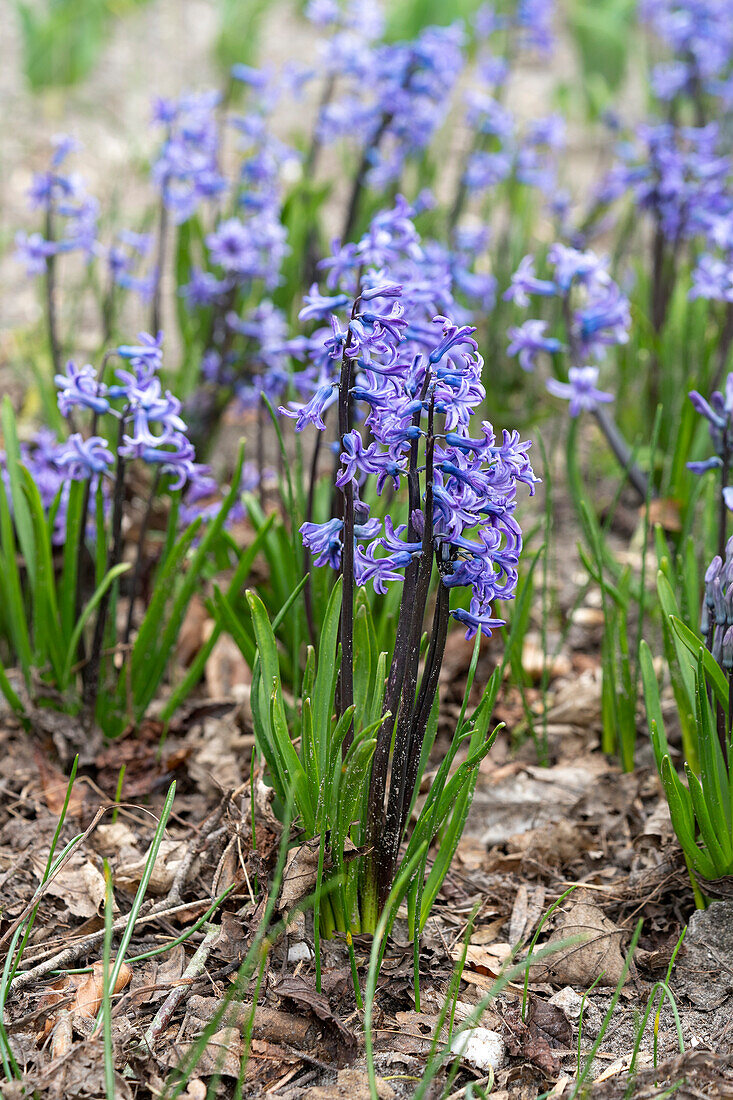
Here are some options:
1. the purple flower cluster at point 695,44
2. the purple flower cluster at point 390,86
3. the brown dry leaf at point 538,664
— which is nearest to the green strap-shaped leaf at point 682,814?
the brown dry leaf at point 538,664

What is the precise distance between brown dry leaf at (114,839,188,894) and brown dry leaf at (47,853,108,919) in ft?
0.18

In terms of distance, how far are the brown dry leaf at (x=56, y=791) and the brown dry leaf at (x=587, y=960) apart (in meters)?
1.27

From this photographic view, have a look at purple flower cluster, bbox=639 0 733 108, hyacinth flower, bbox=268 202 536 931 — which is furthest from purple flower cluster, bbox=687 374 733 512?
purple flower cluster, bbox=639 0 733 108

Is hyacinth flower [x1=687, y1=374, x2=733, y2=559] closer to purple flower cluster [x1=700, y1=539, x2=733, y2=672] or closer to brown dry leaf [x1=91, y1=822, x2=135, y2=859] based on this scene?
purple flower cluster [x1=700, y1=539, x2=733, y2=672]

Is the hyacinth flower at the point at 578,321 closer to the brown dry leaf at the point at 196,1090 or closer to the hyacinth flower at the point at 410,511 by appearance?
the hyacinth flower at the point at 410,511

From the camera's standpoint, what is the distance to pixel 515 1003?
2.06m

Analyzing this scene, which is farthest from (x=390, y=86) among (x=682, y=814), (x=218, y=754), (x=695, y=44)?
(x=682, y=814)

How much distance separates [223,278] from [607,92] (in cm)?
563

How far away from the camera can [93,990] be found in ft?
6.50

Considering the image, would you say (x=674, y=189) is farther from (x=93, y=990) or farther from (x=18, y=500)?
(x=93, y=990)

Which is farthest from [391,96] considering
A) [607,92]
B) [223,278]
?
[607,92]

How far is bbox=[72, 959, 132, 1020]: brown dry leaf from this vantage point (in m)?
1.94

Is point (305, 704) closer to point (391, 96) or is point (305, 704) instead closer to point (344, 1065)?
point (344, 1065)

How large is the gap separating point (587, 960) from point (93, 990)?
1.09m
